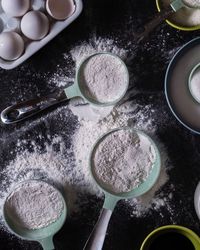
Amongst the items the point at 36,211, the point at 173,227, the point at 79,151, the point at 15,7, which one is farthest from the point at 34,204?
the point at 15,7

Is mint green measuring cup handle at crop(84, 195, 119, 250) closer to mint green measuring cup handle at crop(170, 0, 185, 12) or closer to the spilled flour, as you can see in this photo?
the spilled flour

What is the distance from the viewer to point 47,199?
1.08m

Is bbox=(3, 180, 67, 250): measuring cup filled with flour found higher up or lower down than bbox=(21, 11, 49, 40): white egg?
lower down

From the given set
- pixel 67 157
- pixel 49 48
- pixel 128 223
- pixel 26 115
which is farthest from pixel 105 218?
pixel 49 48

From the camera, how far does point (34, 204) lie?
108cm

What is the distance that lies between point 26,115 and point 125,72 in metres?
0.23

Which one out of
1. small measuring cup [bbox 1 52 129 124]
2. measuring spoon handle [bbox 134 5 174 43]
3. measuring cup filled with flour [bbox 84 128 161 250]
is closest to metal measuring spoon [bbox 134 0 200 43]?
Answer: measuring spoon handle [bbox 134 5 174 43]

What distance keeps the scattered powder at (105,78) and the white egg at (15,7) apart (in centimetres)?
18

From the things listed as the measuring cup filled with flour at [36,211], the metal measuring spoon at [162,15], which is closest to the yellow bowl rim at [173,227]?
the measuring cup filled with flour at [36,211]

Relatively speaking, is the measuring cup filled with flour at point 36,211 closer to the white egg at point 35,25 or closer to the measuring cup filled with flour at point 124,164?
the measuring cup filled with flour at point 124,164

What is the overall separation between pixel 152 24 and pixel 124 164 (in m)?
0.31

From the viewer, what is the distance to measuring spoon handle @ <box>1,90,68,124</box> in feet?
3.61

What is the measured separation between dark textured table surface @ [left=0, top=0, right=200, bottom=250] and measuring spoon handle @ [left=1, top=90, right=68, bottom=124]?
25mm

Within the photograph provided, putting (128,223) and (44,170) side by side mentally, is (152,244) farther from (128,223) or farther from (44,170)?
(44,170)
